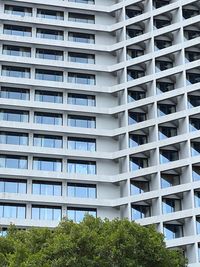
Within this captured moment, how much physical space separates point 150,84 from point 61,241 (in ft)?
79.0

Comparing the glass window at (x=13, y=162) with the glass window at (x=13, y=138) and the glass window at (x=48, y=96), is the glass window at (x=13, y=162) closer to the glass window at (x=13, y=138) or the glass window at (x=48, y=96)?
the glass window at (x=13, y=138)

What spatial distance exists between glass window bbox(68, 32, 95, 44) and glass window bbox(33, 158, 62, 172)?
1155 centimetres

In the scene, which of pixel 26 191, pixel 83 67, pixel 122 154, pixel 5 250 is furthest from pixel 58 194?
pixel 5 250

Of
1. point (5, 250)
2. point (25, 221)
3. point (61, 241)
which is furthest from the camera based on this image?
point (25, 221)

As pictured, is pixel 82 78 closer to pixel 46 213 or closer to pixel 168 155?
pixel 168 155

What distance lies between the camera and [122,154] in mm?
51125

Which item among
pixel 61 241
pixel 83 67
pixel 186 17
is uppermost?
pixel 186 17

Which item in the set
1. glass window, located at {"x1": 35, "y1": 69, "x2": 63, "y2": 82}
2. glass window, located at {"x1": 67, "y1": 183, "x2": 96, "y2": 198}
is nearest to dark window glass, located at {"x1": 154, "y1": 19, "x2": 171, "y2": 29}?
glass window, located at {"x1": 35, "y1": 69, "x2": 63, "y2": 82}

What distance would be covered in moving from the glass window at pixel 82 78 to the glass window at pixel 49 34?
3720mm

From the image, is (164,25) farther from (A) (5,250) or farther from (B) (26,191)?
(A) (5,250)

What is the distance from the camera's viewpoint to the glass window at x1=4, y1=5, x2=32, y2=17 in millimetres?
56044

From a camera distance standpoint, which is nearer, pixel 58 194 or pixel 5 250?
pixel 5 250

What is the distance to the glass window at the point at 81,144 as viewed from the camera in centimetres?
5247

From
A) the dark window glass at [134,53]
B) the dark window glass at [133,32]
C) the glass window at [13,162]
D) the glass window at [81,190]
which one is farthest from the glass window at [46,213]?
the dark window glass at [133,32]
